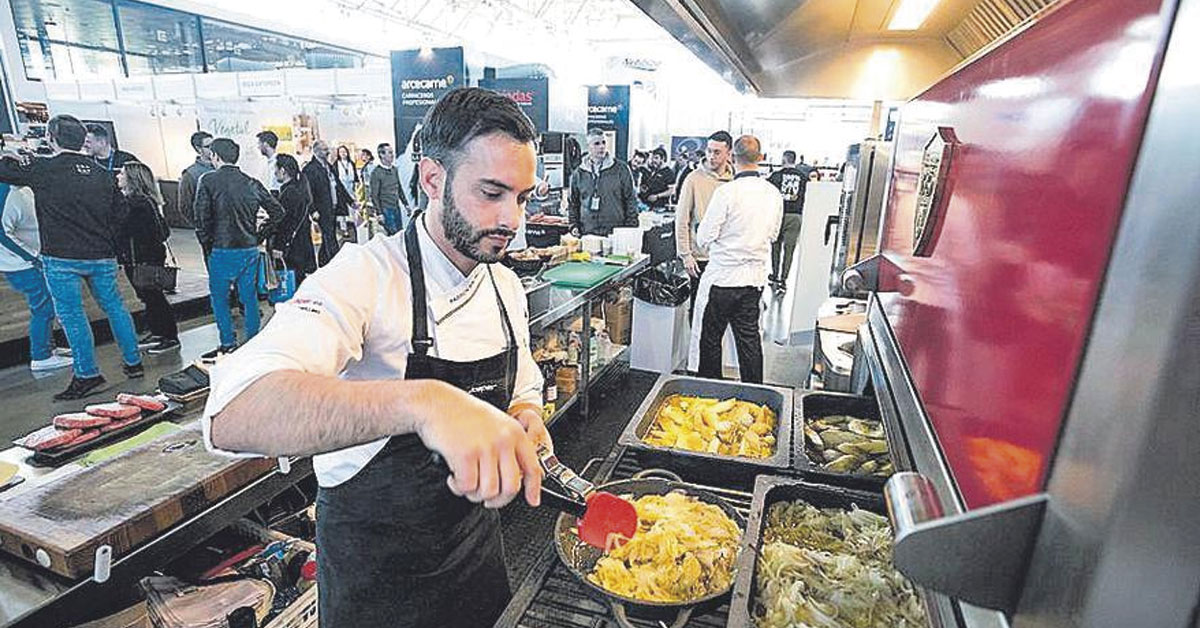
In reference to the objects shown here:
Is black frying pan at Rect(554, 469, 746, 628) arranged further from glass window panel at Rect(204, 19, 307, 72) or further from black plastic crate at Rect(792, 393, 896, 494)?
glass window panel at Rect(204, 19, 307, 72)

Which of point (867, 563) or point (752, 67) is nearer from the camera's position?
point (867, 563)

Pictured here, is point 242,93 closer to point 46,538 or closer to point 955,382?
point 46,538

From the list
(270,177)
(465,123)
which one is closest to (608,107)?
(270,177)

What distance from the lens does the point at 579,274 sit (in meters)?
4.34

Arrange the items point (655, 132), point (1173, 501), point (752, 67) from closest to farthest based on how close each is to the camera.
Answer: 1. point (1173, 501)
2. point (752, 67)
3. point (655, 132)

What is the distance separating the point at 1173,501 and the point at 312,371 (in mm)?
1105

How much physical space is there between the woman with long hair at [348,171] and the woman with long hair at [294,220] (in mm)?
3373

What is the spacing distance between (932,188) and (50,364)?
6.76m

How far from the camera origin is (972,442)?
0.67 metres

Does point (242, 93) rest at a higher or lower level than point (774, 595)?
higher

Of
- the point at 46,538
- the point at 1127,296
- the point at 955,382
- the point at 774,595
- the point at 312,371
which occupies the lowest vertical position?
the point at 46,538

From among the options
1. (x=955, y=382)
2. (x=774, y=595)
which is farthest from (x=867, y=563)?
(x=955, y=382)

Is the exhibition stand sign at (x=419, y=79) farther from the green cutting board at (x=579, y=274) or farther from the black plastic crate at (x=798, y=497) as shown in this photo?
the black plastic crate at (x=798, y=497)

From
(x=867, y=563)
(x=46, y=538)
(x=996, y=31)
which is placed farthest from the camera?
(x=996, y=31)
